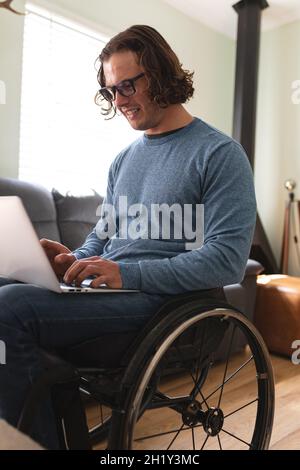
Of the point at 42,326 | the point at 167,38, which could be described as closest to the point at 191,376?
the point at 42,326

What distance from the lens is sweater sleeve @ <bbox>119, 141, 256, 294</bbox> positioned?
3.05 ft

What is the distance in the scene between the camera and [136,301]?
3.02 feet

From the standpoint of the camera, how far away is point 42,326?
0.82 metres

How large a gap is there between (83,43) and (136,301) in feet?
7.40

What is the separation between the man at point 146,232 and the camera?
819 mm

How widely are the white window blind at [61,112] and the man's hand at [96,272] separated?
1531 mm

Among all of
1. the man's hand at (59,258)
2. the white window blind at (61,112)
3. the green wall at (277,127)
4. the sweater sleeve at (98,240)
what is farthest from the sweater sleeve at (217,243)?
the green wall at (277,127)

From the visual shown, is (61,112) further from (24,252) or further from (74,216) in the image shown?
(24,252)

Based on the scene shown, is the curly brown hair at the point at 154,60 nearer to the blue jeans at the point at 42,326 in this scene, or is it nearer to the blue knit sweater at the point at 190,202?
the blue knit sweater at the point at 190,202

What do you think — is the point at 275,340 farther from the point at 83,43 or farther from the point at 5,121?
the point at 83,43

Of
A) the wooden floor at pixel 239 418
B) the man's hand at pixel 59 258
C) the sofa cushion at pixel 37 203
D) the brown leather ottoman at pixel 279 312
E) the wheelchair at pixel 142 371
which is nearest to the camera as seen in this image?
the wheelchair at pixel 142 371

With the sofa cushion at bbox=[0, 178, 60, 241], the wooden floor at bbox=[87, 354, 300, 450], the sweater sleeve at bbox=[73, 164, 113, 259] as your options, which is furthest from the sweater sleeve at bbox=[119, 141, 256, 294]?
the sofa cushion at bbox=[0, 178, 60, 241]

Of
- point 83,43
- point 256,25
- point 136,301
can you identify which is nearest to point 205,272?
point 136,301

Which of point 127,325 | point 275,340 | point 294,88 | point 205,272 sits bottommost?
point 275,340
